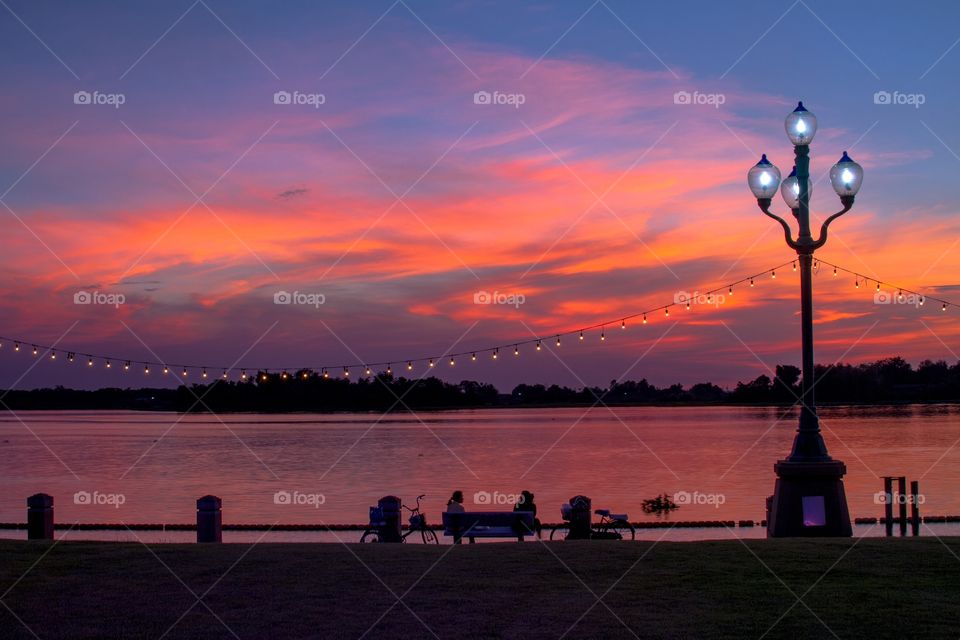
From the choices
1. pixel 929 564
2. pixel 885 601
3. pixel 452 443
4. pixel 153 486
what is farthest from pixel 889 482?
pixel 452 443

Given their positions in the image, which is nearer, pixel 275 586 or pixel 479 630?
pixel 479 630

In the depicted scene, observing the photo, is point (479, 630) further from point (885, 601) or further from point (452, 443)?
point (452, 443)

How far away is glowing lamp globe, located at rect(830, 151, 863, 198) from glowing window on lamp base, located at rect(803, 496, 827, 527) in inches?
177

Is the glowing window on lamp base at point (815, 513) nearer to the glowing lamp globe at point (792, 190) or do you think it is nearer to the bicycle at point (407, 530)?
the glowing lamp globe at point (792, 190)

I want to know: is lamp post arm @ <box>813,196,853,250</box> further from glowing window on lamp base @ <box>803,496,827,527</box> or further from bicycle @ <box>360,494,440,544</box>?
bicycle @ <box>360,494,440,544</box>

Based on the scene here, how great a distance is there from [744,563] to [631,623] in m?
2.95

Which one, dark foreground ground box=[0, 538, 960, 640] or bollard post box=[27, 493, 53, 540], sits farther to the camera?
bollard post box=[27, 493, 53, 540]

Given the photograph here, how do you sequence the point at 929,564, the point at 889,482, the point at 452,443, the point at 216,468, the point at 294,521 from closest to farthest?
the point at 929,564, the point at 889,482, the point at 294,521, the point at 216,468, the point at 452,443

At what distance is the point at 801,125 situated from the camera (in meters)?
15.7

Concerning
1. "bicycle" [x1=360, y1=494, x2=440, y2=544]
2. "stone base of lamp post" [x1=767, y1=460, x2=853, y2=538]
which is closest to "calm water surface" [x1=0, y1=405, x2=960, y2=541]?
"bicycle" [x1=360, y1=494, x2=440, y2=544]

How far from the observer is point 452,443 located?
10238 centimetres

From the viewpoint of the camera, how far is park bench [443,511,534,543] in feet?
61.5

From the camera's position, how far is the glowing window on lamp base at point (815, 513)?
1506cm

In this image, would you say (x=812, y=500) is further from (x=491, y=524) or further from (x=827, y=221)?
(x=491, y=524)
